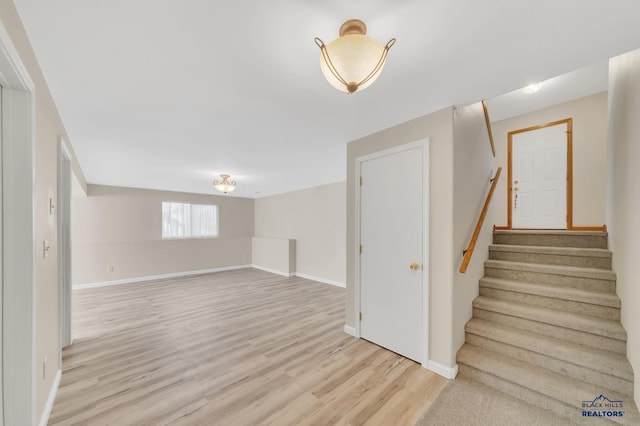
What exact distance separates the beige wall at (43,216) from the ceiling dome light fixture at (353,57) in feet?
4.59

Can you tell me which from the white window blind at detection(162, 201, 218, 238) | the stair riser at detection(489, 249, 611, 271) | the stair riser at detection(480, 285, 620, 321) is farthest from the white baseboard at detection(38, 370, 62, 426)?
the white window blind at detection(162, 201, 218, 238)

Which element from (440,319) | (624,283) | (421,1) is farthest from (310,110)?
(624,283)

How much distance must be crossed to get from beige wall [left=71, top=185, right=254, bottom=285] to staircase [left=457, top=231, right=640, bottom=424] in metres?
6.53

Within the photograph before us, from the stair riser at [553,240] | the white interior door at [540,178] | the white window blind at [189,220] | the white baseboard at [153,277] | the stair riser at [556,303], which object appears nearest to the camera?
the stair riser at [556,303]

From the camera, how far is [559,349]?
6.54 ft

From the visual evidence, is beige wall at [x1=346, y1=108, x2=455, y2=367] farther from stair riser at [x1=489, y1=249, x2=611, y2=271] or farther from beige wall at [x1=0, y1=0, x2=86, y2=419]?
beige wall at [x1=0, y1=0, x2=86, y2=419]

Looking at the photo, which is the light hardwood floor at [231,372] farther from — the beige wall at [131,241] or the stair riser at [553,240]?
the stair riser at [553,240]

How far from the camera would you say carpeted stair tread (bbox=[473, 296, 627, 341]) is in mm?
1944

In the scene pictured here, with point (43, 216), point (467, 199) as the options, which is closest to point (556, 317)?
point (467, 199)

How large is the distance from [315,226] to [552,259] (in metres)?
4.33

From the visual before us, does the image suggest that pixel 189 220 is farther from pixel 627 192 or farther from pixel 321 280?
pixel 627 192

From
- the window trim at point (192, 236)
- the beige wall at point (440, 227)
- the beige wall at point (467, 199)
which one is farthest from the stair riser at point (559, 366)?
the window trim at point (192, 236)

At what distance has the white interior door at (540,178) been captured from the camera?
3.55 m

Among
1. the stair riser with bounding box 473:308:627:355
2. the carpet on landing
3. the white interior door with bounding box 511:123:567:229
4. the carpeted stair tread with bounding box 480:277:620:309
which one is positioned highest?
the white interior door with bounding box 511:123:567:229
